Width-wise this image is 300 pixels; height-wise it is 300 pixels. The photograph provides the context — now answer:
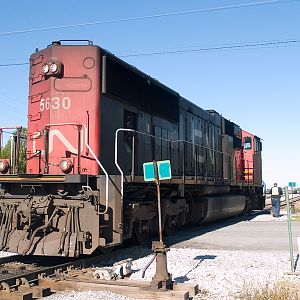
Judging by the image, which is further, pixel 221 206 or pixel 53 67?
pixel 221 206

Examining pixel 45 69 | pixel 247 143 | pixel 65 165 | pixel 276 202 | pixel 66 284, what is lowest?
pixel 66 284

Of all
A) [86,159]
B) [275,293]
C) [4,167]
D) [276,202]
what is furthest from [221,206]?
[275,293]

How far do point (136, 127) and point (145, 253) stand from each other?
8.97ft

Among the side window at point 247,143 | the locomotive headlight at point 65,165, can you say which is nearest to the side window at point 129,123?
the locomotive headlight at point 65,165

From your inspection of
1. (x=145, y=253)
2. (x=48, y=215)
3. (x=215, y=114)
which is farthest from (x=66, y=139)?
(x=215, y=114)

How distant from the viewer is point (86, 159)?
7973mm

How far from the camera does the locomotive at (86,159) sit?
23.6 feet

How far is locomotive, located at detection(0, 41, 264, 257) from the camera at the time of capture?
7.20m

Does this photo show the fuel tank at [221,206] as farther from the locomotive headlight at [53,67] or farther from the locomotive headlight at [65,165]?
the locomotive headlight at [53,67]

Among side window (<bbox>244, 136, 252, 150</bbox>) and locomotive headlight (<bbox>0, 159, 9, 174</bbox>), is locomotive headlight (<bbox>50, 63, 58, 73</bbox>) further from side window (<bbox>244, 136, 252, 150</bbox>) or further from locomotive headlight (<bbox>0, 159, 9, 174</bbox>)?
side window (<bbox>244, 136, 252, 150</bbox>)

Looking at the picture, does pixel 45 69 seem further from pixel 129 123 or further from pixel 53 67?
pixel 129 123

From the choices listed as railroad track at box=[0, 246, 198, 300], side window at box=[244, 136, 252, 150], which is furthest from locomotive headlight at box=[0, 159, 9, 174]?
side window at box=[244, 136, 252, 150]

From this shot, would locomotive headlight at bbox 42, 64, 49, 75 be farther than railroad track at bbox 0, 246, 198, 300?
Yes

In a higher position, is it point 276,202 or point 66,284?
point 276,202
